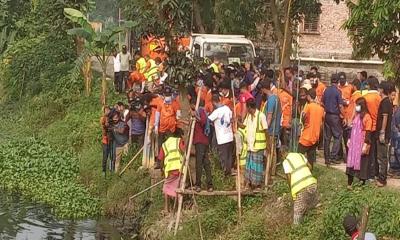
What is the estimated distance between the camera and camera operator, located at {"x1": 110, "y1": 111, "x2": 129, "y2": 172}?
674 inches

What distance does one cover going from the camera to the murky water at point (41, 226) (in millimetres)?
15477

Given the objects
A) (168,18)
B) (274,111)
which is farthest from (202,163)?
(168,18)

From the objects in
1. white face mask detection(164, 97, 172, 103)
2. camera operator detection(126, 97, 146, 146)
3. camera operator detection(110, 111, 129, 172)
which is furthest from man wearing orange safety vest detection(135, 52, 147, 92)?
white face mask detection(164, 97, 172, 103)

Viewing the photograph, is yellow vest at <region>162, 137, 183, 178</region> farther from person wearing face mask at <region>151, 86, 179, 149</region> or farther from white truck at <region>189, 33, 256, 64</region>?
white truck at <region>189, 33, 256, 64</region>

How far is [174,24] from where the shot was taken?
49.6 ft

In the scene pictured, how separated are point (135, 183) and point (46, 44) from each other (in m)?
12.8

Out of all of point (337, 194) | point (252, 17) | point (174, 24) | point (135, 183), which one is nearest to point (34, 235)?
point (135, 183)

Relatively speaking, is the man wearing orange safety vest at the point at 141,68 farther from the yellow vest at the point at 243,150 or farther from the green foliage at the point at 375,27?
the yellow vest at the point at 243,150

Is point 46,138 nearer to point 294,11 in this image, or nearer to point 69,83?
point 69,83

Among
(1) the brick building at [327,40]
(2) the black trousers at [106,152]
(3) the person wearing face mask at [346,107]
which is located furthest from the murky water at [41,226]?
(1) the brick building at [327,40]

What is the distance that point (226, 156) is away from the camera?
1409cm

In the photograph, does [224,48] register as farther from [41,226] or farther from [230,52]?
[41,226]

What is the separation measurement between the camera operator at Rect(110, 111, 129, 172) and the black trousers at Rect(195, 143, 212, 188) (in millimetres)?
3817

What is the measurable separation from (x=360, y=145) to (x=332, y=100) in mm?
2325
